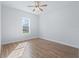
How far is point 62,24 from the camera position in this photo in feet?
12.7

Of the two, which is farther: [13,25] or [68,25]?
[68,25]

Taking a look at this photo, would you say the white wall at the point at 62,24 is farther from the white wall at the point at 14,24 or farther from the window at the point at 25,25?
the window at the point at 25,25

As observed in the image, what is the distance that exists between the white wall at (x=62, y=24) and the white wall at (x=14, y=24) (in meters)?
0.65

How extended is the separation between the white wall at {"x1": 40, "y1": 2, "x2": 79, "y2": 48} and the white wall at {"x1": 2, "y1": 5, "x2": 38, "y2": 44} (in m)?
0.65

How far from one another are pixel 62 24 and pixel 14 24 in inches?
87.1

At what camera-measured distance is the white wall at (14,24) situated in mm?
2599

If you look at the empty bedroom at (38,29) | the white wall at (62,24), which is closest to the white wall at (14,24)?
the empty bedroom at (38,29)

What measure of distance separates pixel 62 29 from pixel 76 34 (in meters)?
0.70

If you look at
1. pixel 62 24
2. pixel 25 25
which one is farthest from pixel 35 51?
pixel 62 24

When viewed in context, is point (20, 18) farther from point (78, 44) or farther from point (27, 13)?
point (78, 44)

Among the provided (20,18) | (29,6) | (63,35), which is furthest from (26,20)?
(63,35)

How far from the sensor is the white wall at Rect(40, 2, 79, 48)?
3.34 meters

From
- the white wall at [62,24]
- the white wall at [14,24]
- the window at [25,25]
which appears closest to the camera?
the window at [25,25]

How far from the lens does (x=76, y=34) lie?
3.34 m
